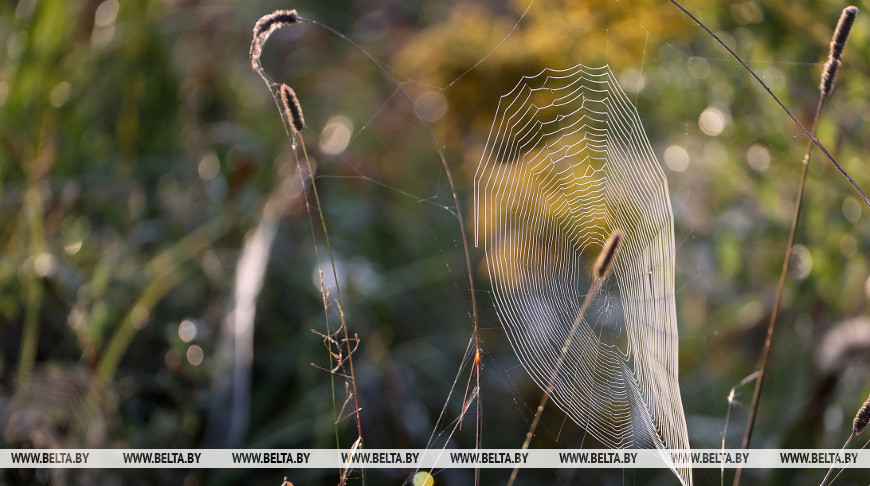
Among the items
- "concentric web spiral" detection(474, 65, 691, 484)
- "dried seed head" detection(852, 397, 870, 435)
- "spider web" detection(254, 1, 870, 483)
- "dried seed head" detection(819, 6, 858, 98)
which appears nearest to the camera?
"dried seed head" detection(852, 397, 870, 435)

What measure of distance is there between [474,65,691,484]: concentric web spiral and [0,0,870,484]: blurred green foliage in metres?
0.12

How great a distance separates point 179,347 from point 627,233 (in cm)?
98

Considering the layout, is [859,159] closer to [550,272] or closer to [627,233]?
[627,233]

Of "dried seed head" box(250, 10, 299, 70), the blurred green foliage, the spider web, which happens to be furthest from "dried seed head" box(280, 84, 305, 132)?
the spider web

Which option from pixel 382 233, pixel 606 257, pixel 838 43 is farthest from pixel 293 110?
pixel 382 233

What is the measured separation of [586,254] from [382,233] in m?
0.73

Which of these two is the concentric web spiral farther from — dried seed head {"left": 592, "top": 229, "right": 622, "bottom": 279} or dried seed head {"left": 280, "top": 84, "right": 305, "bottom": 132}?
dried seed head {"left": 280, "top": 84, "right": 305, "bottom": 132}

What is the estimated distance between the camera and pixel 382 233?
221 centimetres

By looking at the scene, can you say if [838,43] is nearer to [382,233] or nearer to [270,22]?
[270,22]

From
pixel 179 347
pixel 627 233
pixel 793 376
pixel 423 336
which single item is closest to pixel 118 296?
pixel 179 347

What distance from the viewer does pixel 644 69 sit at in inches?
76.4

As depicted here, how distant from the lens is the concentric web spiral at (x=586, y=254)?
1.33 m

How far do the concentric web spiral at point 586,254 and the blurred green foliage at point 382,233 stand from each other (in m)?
0.12

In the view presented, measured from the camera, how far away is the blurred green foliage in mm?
1533
